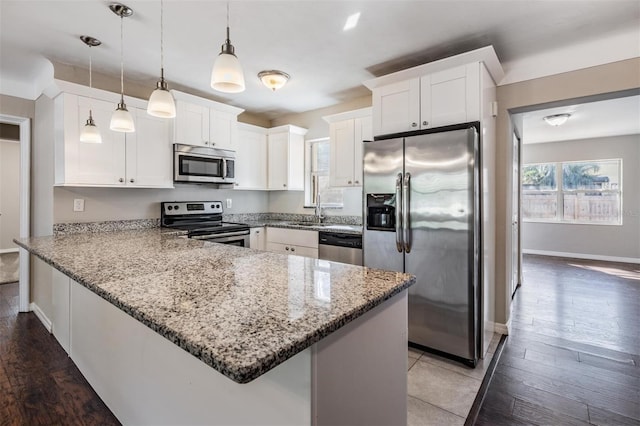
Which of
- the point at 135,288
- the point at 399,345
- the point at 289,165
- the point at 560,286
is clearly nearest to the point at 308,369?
the point at 399,345

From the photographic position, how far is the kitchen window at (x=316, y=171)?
171 inches

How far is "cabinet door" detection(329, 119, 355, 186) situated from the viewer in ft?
11.9

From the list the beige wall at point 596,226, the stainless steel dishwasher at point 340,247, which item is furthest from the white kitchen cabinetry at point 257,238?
the beige wall at point 596,226

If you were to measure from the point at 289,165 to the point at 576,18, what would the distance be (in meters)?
3.12

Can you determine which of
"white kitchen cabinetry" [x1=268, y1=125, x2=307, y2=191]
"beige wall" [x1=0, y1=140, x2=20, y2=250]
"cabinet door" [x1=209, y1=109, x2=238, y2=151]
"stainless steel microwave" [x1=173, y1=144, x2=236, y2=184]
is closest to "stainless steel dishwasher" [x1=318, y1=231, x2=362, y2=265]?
"white kitchen cabinetry" [x1=268, y1=125, x2=307, y2=191]

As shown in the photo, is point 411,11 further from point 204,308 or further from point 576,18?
point 204,308

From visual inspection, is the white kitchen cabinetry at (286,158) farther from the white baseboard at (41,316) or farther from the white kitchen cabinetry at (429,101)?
the white baseboard at (41,316)

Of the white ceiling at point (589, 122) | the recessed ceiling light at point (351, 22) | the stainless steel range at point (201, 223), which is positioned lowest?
the stainless steel range at point (201, 223)

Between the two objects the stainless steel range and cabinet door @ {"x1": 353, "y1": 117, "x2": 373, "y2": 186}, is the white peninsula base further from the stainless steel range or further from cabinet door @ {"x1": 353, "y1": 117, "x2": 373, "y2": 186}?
cabinet door @ {"x1": 353, "y1": 117, "x2": 373, "y2": 186}

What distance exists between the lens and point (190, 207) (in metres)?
3.79

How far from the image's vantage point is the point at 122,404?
60.9 inches

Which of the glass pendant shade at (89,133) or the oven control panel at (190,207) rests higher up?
the glass pendant shade at (89,133)

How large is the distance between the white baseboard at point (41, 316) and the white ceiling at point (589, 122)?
553cm

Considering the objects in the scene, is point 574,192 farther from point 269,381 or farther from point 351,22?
point 269,381
